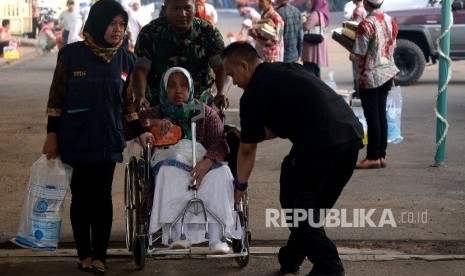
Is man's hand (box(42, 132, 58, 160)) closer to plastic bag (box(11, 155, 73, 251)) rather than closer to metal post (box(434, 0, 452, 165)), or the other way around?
plastic bag (box(11, 155, 73, 251))

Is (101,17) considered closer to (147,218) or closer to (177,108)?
(177,108)

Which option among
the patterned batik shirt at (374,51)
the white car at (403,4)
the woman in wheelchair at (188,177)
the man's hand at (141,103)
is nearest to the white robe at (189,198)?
the woman in wheelchair at (188,177)

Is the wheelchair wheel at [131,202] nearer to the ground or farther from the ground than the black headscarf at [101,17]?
nearer to the ground

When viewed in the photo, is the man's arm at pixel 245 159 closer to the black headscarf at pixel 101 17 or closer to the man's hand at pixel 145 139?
the man's hand at pixel 145 139

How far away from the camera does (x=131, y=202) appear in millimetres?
7133

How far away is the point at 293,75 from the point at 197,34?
1.56m

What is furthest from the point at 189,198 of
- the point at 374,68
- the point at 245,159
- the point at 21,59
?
the point at 21,59

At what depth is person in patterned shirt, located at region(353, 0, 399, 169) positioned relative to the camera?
34.9 ft

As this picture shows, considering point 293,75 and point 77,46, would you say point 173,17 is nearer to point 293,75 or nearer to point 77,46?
point 77,46

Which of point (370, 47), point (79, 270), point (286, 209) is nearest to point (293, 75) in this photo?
point (286, 209)

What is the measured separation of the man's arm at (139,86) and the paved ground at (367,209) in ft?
3.36

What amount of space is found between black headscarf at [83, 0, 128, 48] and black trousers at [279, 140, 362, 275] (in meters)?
1.35

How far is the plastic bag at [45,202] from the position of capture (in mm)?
6797

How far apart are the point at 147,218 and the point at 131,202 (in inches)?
10.9
